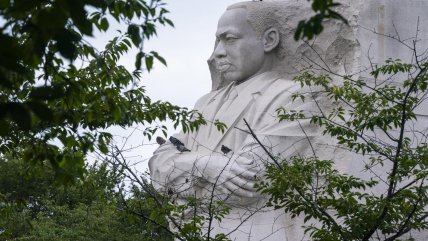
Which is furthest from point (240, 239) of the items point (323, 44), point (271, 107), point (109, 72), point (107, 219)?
point (107, 219)

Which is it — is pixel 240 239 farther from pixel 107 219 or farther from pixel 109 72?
pixel 107 219

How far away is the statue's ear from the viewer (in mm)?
11617

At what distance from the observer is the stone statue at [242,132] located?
34.8ft

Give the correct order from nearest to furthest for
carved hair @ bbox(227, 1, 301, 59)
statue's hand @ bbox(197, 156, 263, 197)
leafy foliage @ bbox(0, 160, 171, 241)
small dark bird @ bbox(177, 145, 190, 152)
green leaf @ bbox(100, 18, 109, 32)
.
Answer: green leaf @ bbox(100, 18, 109, 32), statue's hand @ bbox(197, 156, 263, 197), small dark bird @ bbox(177, 145, 190, 152), carved hair @ bbox(227, 1, 301, 59), leafy foliage @ bbox(0, 160, 171, 241)

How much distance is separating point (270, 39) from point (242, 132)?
1.09 meters

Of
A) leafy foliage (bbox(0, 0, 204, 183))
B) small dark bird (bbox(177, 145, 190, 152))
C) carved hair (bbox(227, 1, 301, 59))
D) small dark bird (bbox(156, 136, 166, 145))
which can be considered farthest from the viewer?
small dark bird (bbox(156, 136, 166, 145))

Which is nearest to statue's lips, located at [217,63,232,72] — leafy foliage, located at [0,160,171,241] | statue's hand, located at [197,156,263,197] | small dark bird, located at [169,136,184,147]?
small dark bird, located at [169,136,184,147]

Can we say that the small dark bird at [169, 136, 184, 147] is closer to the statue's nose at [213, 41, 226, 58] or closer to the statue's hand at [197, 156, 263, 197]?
the statue's hand at [197, 156, 263, 197]

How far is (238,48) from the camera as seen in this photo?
11.6 meters

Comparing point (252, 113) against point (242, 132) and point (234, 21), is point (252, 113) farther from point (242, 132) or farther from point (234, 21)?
point (234, 21)

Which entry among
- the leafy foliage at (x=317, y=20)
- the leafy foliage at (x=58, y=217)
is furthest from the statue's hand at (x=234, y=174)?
the leafy foliage at (x=317, y=20)

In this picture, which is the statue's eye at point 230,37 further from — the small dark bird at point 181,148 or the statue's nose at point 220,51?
the small dark bird at point 181,148

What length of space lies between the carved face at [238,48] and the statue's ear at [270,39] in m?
0.05

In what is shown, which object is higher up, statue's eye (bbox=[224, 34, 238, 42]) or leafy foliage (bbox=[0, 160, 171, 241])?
leafy foliage (bbox=[0, 160, 171, 241])
